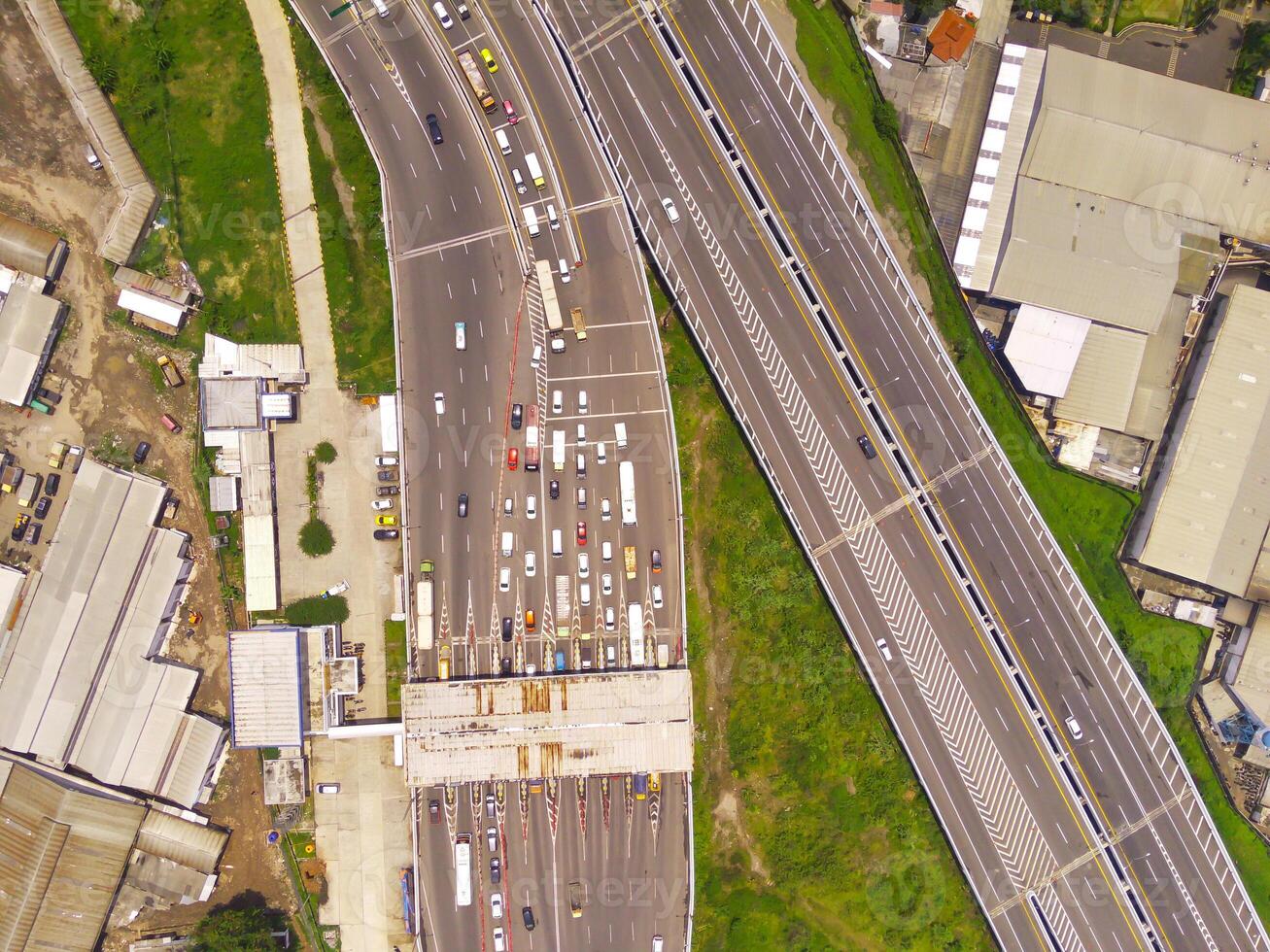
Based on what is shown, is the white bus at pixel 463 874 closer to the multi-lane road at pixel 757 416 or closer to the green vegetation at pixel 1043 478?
the multi-lane road at pixel 757 416

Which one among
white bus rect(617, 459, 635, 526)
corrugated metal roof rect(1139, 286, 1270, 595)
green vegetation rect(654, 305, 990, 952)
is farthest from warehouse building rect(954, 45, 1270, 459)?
white bus rect(617, 459, 635, 526)

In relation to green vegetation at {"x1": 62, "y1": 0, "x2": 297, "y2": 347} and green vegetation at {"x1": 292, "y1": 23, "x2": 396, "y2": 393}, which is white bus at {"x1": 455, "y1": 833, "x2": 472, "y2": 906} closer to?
green vegetation at {"x1": 292, "y1": 23, "x2": 396, "y2": 393}

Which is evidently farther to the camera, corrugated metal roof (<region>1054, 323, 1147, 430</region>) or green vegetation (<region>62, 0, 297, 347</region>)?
corrugated metal roof (<region>1054, 323, 1147, 430</region>)

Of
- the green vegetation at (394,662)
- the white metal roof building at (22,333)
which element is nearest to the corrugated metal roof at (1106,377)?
the green vegetation at (394,662)

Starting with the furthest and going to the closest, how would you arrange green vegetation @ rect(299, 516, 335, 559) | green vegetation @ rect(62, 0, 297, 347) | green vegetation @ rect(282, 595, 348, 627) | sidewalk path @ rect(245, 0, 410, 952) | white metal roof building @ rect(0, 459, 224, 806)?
sidewalk path @ rect(245, 0, 410, 952) < green vegetation @ rect(62, 0, 297, 347) < green vegetation @ rect(282, 595, 348, 627) < green vegetation @ rect(299, 516, 335, 559) < white metal roof building @ rect(0, 459, 224, 806)

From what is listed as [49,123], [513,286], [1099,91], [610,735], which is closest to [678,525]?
[610,735]

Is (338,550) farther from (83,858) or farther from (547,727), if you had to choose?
(83,858)

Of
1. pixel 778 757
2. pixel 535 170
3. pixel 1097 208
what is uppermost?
pixel 1097 208

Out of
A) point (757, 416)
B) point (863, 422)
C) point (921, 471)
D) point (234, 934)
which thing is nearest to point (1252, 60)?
point (921, 471)
